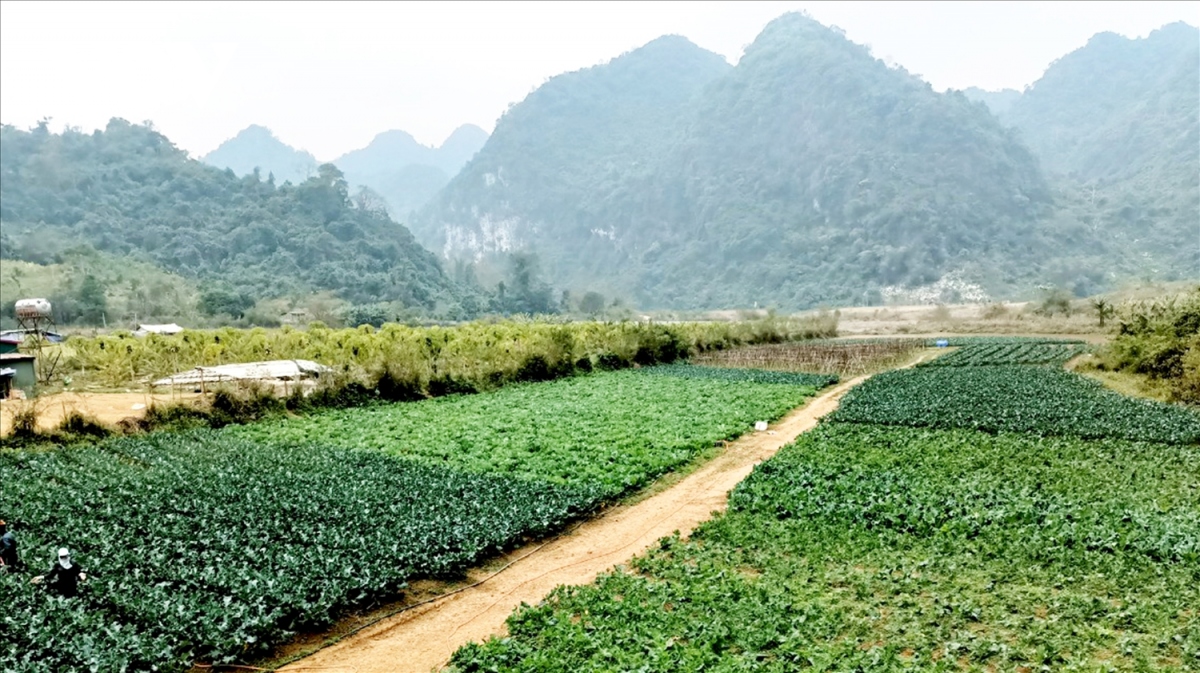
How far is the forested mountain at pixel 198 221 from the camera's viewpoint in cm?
9719

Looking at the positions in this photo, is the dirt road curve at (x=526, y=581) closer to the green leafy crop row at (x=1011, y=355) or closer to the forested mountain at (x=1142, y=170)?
the green leafy crop row at (x=1011, y=355)

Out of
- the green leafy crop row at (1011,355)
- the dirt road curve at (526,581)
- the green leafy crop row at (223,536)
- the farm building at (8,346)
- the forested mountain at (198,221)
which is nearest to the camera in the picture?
the green leafy crop row at (223,536)

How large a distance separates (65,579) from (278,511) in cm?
381

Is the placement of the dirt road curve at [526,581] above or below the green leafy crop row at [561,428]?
below

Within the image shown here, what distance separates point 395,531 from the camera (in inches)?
451

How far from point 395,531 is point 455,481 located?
3.50 m

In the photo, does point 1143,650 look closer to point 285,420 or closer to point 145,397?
point 285,420

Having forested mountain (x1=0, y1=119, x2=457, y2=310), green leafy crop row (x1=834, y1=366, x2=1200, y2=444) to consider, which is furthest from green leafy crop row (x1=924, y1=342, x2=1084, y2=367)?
forested mountain (x1=0, y1=119, x2=457, y2=310)

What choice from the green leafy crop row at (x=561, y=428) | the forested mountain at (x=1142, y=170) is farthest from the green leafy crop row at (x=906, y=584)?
the forested mountain at (x=1142, y=170)

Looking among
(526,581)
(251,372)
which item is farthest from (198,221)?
(526,581)

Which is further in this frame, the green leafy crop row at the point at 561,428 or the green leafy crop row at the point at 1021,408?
the green leafy crop row at the point at 1021,408

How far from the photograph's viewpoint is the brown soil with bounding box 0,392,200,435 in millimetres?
19688

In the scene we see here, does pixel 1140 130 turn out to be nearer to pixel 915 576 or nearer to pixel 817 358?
pixel 817 358

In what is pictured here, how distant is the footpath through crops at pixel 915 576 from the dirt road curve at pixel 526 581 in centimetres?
77
